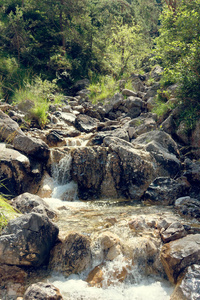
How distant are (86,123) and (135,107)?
246 centimetres

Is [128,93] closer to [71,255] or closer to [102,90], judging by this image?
[102,90]

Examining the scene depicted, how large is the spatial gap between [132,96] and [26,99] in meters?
Result: 5.06

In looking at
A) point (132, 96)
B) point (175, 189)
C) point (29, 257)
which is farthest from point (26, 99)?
point (29, 257)

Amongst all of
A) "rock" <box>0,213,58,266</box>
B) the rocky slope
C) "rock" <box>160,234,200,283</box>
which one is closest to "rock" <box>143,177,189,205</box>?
the rocky slope

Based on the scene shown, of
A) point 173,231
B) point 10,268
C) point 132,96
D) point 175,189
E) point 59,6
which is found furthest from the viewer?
point 59,6

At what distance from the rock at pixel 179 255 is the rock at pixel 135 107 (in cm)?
845

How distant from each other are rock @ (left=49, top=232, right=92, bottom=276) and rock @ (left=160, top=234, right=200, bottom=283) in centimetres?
122

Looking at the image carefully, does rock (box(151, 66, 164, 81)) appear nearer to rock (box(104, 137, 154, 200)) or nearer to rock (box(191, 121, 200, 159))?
rock (box(191, 121, 200, 159))

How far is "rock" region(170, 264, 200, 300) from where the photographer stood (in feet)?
11.3

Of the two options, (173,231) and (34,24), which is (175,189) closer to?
(173,231)

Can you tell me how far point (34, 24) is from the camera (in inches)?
659

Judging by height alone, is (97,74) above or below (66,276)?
above

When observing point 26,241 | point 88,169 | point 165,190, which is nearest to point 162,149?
point 165,190

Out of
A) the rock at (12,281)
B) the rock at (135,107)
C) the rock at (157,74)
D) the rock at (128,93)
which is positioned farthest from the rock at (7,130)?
the rock at (157,74)
